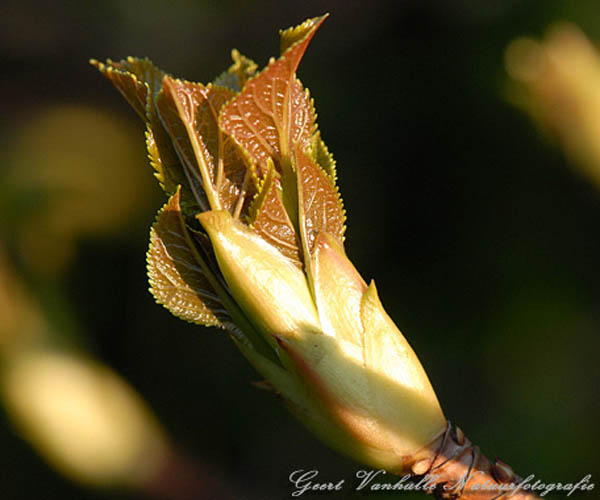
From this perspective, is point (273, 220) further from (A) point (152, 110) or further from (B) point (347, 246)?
(B) point (347, 246)

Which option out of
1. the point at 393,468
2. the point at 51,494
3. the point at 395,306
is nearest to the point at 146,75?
the point at 393,468

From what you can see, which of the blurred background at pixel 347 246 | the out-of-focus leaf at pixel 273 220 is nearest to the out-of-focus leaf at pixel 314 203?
the out-of-focus leaf at pixel 273 220

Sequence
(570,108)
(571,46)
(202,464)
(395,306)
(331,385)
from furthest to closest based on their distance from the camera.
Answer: (202,464) < (395,306) < (571,46) < (570,108) < (331,385)

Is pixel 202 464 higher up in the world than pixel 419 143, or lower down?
lower down

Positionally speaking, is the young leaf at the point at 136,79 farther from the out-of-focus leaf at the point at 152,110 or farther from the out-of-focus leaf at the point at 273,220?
the out-of-focus leaf at the point at 273,220

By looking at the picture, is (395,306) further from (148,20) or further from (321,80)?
(148,20)

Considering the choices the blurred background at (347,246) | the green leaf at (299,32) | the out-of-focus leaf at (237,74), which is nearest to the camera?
the green leaf at (299,32)

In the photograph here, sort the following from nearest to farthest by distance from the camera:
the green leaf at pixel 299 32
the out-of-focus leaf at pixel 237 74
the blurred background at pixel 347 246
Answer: the green leaf at pixel 299 32
the out-of-focus leaf at pixel 237 74
the blurred background at pixel 347 246
